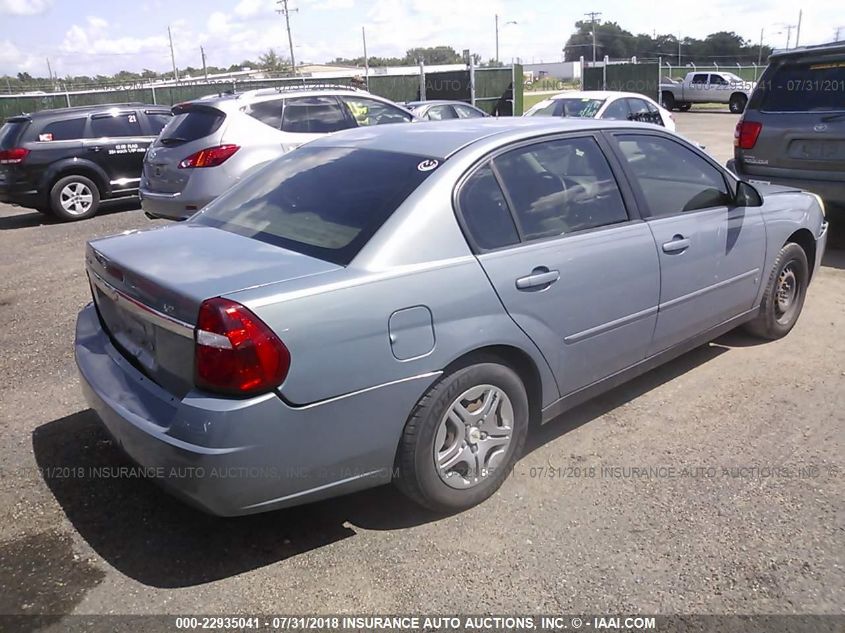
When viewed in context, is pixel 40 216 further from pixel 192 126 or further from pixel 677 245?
pixel 677 245

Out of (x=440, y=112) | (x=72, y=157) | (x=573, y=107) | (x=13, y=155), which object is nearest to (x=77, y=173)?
(x=72, y=157)

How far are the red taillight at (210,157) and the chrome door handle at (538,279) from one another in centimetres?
549

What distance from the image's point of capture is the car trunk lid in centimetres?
268

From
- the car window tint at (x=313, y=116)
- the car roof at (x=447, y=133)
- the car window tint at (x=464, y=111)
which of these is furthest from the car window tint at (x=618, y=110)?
the car roof at (x=447, y=133)

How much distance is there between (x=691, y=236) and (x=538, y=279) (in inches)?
51.4

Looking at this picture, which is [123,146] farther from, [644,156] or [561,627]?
[561,627]

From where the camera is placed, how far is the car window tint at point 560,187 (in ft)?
11.2

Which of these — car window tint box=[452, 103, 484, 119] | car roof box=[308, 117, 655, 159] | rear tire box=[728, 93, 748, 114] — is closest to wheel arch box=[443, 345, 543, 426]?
car roof box=[308, 117, 655, 159]

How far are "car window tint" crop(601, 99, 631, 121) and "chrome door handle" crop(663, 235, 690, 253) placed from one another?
965cm

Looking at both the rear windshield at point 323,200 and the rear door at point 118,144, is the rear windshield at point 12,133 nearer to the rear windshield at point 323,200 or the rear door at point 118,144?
the rear door at point 118,144

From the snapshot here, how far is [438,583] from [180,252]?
171 cm

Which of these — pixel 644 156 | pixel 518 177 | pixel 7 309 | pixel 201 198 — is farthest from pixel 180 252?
pixel 201 198

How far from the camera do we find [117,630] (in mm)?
2555

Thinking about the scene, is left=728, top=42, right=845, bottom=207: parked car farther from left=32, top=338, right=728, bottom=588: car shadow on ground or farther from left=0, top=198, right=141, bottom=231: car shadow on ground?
left=0, top=198, right=141, bottom=231: car shadow on ground
